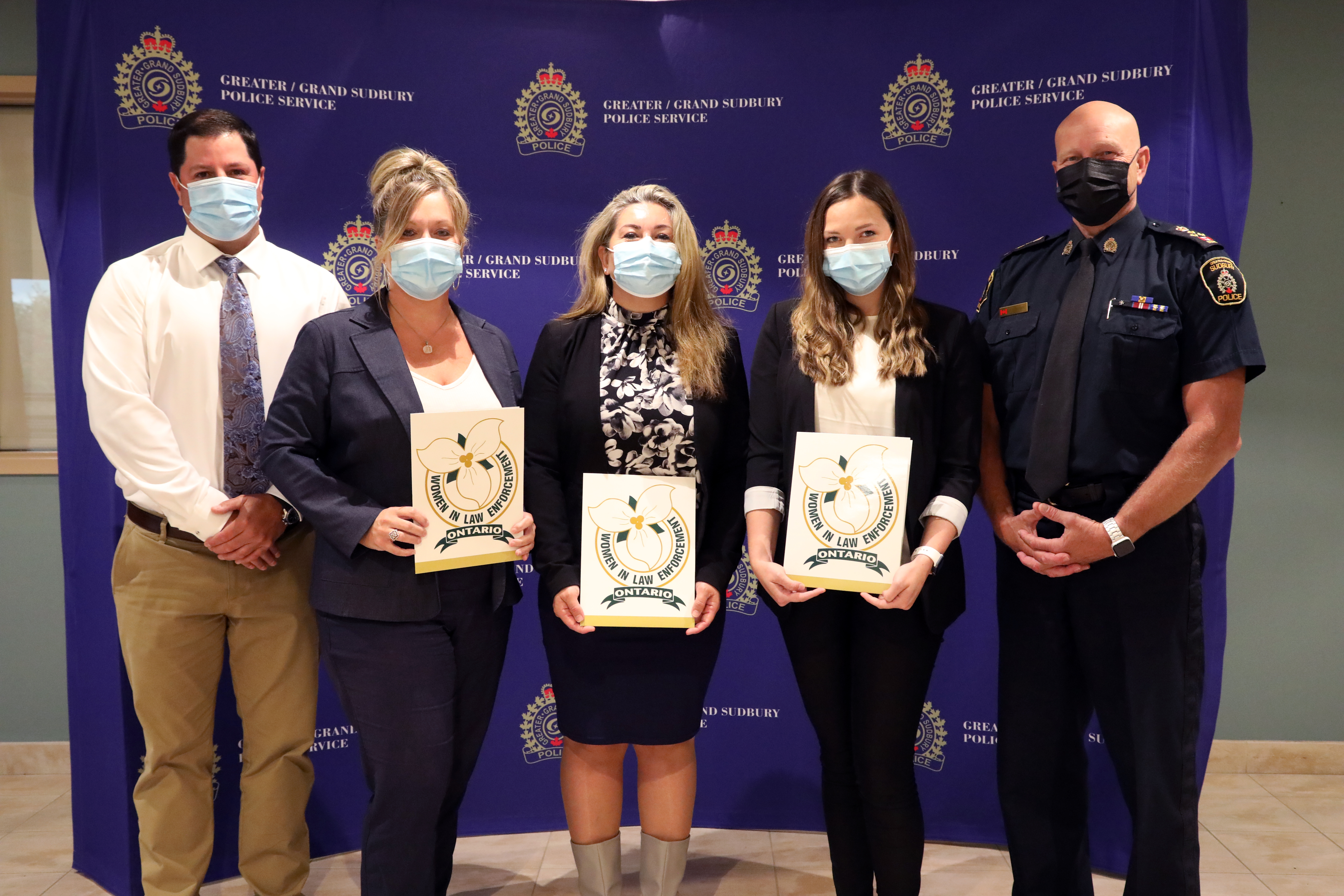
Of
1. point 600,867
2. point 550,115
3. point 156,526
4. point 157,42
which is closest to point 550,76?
point 550,115

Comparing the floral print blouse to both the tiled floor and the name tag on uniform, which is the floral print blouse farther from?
the tiled floor

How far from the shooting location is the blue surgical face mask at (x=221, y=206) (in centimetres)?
226

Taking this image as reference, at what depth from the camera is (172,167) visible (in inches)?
91.1

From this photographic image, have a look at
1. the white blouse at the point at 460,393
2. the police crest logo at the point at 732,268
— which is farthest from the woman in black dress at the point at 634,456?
the police crest logo at the point at 732,268

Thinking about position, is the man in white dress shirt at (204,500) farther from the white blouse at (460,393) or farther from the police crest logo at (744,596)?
the police crest logo at (744,596)

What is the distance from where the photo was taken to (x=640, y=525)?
83.0 inches

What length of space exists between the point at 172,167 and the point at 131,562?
1.00 meters

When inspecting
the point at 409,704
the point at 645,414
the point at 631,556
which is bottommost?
the point at 409,704

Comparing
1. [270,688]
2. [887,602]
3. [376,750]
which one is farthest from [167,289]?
[887,602]

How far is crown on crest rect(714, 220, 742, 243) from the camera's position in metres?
3.17

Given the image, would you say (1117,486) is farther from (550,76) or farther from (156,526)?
(156,526)

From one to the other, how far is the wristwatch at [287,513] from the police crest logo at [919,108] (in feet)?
7.19

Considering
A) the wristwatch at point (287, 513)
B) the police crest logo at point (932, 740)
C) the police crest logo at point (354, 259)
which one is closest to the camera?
the wristwatch at point (287, 513)

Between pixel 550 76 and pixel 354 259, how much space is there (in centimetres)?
89
